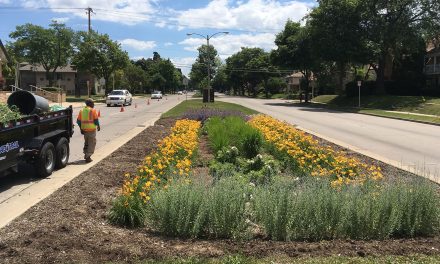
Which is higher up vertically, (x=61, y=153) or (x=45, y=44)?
(x=45, y=44)

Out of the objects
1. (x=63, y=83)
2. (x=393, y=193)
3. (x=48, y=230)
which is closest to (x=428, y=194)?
(x=393, y=193)

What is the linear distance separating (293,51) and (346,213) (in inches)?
2257

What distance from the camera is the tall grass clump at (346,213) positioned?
17.2 ft

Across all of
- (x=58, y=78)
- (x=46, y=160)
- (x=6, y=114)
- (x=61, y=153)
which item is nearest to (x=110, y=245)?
(x=6, y=114)

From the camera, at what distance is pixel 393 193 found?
5.59 m

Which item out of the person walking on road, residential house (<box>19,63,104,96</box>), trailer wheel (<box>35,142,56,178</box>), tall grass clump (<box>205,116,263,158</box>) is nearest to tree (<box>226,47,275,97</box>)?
residential house (<box>19,63,104,96</box>)

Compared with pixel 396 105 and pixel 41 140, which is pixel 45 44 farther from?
pixel 41 140

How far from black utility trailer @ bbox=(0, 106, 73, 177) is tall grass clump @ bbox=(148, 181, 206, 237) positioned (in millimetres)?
3536

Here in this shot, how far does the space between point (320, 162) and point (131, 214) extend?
401cm

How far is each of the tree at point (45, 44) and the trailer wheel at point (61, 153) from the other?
278ft

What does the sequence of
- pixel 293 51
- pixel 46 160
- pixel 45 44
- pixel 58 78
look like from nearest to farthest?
pixel 46 160 → pixel 293 51 → pixel 45 44 → pixel 58 78

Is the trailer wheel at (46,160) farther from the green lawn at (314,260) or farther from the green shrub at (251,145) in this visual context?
the green lawn at (314,260)

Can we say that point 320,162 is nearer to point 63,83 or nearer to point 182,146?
point 182,146

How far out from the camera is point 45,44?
8894cm
